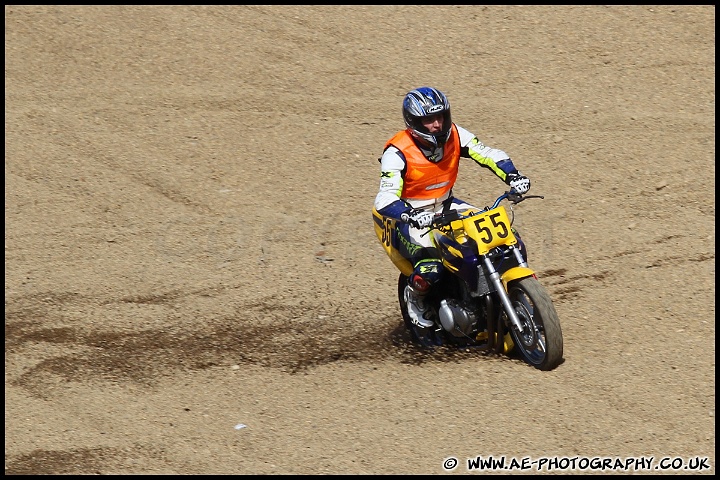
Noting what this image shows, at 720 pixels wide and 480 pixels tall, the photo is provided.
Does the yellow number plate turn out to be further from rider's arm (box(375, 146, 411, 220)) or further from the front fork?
rider's arm (box(375, 146, 411, 220))

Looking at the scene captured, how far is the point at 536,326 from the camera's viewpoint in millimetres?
7598

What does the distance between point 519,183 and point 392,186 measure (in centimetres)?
101

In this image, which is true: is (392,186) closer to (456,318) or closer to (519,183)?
(519,183)

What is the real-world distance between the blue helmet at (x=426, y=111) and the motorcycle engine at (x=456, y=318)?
131 cm

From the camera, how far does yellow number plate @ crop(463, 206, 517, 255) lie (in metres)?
7.67

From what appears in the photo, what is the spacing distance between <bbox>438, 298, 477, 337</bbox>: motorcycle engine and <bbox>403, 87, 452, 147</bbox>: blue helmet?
4.28 feet

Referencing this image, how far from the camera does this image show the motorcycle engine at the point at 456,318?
809cm

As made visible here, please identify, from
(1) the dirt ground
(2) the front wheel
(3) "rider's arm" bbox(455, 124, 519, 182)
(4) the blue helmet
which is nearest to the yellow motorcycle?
(2) the front wheel

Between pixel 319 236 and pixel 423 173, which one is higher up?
pixel 423 173

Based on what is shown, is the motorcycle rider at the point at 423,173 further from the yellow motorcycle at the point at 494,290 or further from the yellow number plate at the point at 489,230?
the yellow number plate at the point at 489,230

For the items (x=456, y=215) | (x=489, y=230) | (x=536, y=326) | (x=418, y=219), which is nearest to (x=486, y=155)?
Result: (x=456, y=215)

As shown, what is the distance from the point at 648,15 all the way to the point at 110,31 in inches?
330

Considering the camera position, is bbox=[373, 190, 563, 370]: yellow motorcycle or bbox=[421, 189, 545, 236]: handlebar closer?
bbox=[373, 190, 563, 370]: yellow motorcycle

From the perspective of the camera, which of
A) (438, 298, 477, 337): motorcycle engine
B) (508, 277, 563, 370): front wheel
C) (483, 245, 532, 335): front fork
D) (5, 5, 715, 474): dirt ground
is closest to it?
(5, 5, 715, 474): dirt ground
